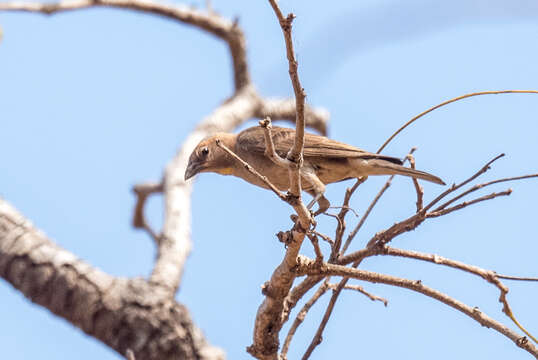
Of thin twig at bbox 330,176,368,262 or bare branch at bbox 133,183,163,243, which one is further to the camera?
bare branch at bbox 133,183,163,243

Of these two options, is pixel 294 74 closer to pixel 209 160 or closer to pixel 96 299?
pixel 96 299

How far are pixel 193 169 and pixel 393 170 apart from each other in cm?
204

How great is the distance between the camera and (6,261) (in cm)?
387

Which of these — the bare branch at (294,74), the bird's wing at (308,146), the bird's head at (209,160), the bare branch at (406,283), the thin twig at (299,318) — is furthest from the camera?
the bird's head at (209,160)

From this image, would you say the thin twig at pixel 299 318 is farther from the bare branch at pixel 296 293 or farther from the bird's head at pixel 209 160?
the bird's head at pixel 209 160

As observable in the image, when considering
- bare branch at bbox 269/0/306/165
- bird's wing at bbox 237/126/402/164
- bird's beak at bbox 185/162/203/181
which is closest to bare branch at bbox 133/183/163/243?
bird's beak at bbox 185/162/203/181

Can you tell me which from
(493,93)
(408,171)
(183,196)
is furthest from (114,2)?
(493,93)

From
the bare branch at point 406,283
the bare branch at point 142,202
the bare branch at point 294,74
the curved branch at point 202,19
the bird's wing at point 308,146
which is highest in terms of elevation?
the curved branch at point 202,19

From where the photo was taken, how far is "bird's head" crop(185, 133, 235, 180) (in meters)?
5.83

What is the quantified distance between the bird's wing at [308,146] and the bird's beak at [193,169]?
427 mm

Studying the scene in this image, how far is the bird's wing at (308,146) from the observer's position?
5.05 metres

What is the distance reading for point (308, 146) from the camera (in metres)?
5.18

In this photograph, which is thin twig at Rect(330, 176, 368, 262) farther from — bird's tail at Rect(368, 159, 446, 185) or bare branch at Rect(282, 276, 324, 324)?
bird's tail at Rect(368, 159, 446, 185)

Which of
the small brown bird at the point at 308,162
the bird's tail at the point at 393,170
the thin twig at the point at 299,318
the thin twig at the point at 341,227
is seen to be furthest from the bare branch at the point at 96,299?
the bird's tail at the point at 393,170
